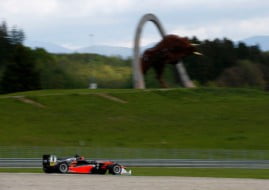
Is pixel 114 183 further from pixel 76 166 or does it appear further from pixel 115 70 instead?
pixel 115 70

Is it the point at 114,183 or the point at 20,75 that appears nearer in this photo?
the point at 114,183

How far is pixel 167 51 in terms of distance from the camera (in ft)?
240

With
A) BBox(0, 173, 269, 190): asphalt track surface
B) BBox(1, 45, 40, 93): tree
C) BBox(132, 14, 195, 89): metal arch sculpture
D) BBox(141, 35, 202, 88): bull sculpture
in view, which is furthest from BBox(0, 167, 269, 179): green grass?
BBox(1, 45, 40, 93): tree

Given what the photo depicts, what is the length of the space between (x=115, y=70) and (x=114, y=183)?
139021 mm

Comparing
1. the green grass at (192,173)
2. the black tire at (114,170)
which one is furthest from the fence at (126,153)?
the black tire at (114,170)

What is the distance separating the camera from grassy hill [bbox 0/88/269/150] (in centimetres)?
5850

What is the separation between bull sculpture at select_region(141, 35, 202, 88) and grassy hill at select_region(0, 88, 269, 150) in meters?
3.55

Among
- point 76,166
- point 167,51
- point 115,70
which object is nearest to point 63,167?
point 76,166

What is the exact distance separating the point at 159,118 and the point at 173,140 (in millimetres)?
8624

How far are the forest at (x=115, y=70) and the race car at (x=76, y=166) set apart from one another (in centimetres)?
6488

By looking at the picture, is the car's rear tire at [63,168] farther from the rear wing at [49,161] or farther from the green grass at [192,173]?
the green grass at [192,173]

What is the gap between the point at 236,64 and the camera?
138 meters

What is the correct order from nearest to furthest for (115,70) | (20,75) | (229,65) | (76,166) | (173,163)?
(76,166), (173,163), (20,75), (229,65), (115,70)

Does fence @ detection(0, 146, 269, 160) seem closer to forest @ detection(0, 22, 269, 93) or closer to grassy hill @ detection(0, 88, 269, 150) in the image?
grassy hill @ detection(0, 88, 269, 150)
